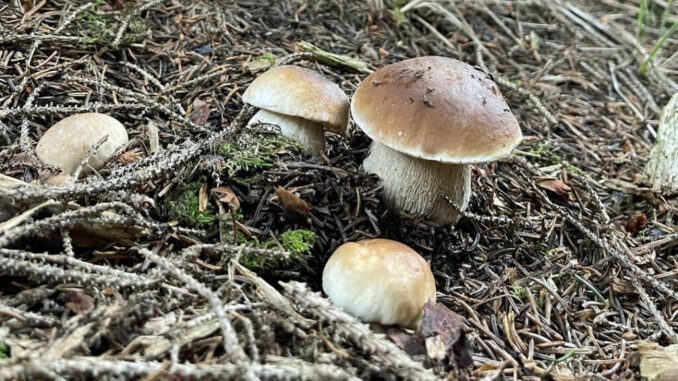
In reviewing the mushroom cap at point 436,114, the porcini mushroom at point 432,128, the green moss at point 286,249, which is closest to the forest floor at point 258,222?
the green moss at point 286,249

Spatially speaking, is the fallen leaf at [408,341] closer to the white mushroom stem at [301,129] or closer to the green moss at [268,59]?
the white mushroom stem at [301,129]

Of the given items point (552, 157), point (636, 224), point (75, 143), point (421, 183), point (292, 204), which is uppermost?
point (75, 143)

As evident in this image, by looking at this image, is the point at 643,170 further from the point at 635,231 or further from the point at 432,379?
the point at 432,379

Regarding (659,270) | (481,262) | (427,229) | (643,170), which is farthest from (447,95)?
(643,170)

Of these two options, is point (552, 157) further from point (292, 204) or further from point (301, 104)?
point (292, 204)

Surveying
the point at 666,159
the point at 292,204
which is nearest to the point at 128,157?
the point at 292,204

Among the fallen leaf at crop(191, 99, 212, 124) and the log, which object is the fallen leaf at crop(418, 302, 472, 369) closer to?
the fallen leaf at crop(191, 99, 212, 124)

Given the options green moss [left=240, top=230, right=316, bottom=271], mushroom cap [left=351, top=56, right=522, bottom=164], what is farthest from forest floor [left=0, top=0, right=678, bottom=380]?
mushroom cap [left=351, top=56, right=522, bottom=164]
